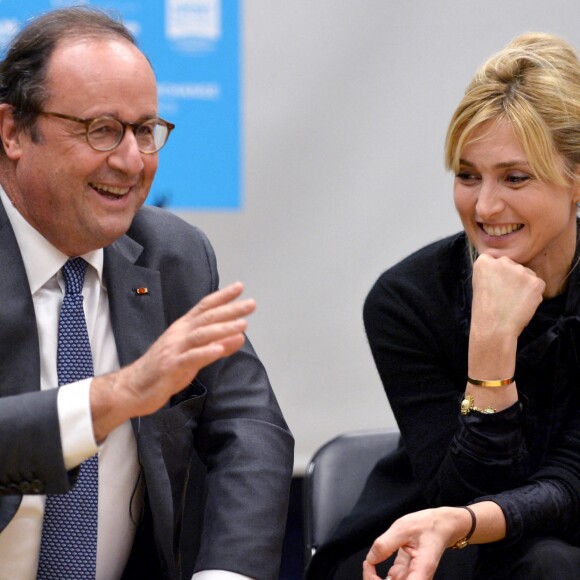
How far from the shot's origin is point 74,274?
2.19m

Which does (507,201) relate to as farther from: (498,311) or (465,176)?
(498,311)

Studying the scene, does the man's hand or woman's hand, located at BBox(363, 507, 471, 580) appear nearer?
the man's hand

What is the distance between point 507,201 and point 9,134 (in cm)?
107

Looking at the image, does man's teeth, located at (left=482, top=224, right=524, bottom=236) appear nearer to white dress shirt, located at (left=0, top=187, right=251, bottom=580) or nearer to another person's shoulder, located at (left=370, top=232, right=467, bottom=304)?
another person's shoulder, located at (left=370, top=232, right=467, bottom=304)

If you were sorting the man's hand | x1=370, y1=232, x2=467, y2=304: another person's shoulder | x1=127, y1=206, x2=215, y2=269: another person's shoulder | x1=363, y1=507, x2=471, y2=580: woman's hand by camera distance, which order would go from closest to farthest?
1. the man's hand
2. x1=363, y1=507, x2=471, y2=580: woman's hand
3. x1=127, y1=206, x2=215, y2=269: another person's shoulder
4. x1=370, y1=232, x2=467, y2=304: another person's shoulder

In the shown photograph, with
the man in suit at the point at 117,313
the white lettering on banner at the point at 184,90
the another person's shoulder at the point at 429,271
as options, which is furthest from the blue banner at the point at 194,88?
the man in suit at the point at 117,313

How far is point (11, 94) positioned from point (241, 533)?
970mm

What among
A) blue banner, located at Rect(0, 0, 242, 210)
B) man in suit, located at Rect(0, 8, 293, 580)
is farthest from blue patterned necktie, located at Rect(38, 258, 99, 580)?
blue banner, located at Rect(0, 0, 242, 210)

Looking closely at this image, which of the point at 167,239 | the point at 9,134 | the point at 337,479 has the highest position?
the point at 9,134

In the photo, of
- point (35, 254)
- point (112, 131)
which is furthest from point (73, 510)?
point (112, 131)

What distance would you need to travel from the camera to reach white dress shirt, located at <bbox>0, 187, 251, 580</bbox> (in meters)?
2.06

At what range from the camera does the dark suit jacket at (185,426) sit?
209 cm

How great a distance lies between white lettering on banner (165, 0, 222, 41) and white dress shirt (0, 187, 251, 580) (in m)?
1.79

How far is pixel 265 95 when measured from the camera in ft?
12.9
